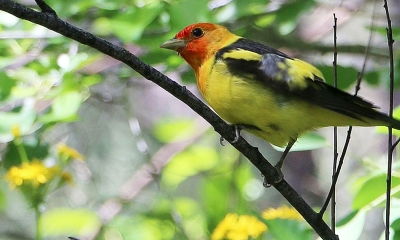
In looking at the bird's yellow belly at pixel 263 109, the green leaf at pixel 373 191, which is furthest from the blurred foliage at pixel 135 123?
the bird's yellow belly at pixel 263 109

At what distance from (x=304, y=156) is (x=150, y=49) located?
3.92m

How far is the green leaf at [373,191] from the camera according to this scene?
3031 millimetres

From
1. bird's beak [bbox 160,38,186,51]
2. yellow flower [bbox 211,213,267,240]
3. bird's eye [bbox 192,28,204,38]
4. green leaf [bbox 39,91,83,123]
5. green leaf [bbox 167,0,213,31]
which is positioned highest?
bird's eye [bbox 192,28,204,38]

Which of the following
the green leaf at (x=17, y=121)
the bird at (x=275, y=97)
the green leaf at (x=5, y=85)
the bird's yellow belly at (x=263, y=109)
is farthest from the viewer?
the green leaf at (x=5, y=85)

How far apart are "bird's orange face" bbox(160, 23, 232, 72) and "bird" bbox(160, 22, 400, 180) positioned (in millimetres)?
409

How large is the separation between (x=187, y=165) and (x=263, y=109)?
2.94 m

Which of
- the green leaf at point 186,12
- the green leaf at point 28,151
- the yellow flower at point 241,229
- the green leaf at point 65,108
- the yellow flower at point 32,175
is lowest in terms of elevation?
the yellow flower at point 241,229

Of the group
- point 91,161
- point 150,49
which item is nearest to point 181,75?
point 150,49

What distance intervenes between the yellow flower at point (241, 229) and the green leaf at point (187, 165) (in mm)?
2655

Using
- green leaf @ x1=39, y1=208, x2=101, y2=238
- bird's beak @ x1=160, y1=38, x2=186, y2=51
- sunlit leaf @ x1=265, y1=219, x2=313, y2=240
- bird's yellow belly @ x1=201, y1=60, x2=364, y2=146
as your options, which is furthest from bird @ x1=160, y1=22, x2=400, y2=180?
green leaf @ x1=39, y1=208, x2=101, y2=238

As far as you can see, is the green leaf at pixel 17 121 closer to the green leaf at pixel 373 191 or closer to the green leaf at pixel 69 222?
the green leaf at pixel 69 222

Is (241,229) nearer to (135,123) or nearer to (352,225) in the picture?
(352,225)

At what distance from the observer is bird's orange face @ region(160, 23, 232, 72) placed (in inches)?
146

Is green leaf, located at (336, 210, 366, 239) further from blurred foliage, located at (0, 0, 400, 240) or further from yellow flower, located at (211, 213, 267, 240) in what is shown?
yellow flower, located at (211, 213, 267, 240)
